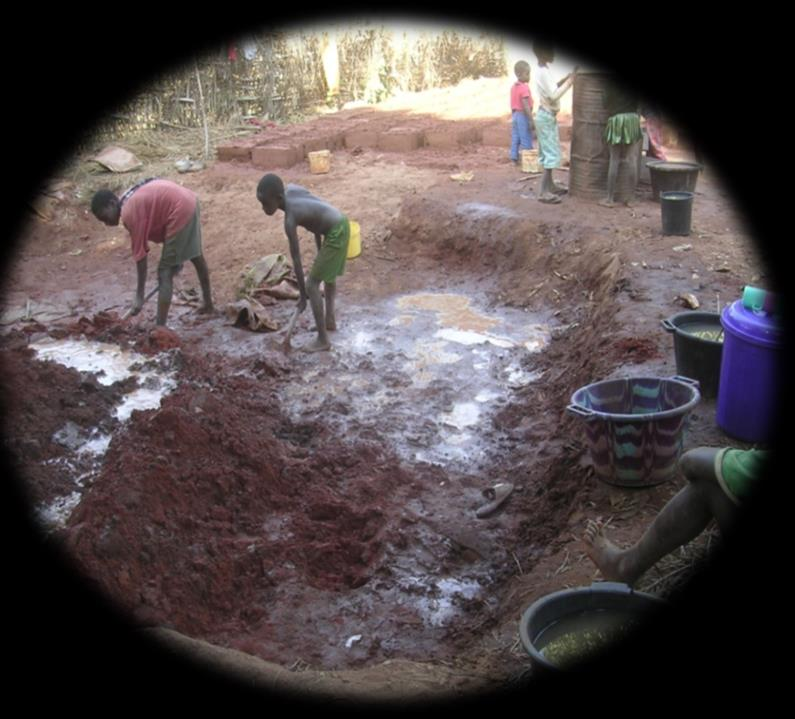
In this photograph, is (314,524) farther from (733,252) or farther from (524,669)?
(733,252)

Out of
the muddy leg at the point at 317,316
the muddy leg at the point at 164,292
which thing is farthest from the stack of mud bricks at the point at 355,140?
the muddy leg at the point at 317,316

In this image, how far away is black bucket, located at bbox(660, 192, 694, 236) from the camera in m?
7.46

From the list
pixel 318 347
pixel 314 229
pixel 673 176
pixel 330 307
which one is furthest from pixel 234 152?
pixel 673 176

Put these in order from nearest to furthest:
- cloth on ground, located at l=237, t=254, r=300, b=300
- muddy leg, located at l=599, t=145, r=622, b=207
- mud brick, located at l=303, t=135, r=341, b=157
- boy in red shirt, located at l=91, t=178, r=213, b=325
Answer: boy in red shirt, located at l=91, t=178, r=213, b=325, cloth on ground, located at l=237, t=254, r=300, b=300, muddy leg, located at l=599, t=145, r=622, b=207, mud brick, located at l=303, t=135, r=341, b=157

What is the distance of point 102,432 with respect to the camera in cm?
549

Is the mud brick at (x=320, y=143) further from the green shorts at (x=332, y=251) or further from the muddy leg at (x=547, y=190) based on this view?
the green shorts at (x=332, y=251)

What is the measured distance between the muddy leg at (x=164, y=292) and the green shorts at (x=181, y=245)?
7 cm

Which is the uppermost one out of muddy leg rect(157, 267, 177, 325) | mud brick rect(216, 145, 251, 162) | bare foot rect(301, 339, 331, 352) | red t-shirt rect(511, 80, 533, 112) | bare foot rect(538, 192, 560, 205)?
red t-shirt rect(511, 80, 533, 112)

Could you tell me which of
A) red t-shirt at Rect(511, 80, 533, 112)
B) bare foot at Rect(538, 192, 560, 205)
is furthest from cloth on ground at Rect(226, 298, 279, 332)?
red t-shirt at Rect(511, 80, 533, 112)

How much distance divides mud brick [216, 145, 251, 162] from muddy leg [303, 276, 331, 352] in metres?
5.69

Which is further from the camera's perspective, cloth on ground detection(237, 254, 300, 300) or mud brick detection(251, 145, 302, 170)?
mud brick detection(251, 145, 302, 170)

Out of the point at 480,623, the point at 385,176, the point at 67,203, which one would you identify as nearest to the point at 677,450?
the point at 480,623

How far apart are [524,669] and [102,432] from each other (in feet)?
12.3

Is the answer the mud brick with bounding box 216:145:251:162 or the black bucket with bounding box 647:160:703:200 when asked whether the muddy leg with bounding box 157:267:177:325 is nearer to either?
Result: the mud brick with bounding box 216:145:251:162
